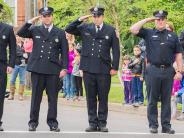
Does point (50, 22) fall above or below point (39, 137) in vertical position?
above

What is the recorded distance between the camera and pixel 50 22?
1290cm

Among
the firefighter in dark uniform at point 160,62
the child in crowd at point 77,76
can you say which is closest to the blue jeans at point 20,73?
the child in crowd at point 77,76

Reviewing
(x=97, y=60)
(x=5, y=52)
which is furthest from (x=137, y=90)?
(x=5, y=52)

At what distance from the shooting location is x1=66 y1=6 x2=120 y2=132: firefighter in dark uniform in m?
12.9

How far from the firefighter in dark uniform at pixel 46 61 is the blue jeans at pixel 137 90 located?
4.72 m

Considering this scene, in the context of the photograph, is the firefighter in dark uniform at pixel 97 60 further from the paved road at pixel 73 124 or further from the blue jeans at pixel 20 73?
the blue jeans at pixel 20 73

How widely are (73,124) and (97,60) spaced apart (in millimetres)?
1966

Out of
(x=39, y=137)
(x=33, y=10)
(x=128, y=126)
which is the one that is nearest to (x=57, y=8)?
(x=33, y=10)

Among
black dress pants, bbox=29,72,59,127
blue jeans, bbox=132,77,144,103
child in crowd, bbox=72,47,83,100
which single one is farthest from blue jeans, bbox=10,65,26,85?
black dress pants, bbox=29,72,59,127

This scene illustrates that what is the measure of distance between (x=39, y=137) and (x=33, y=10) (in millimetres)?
11846

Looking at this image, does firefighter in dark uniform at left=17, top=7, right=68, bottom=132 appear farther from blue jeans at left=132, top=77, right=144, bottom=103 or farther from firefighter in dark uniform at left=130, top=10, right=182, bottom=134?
blue jeans at left=132, top=77, right=144, bottom=103

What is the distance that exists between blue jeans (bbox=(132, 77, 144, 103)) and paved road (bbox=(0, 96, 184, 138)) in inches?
24.3

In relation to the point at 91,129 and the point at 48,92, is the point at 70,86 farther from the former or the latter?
the point at 91,129

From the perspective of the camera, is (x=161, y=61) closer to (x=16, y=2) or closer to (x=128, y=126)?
(x=128, y=126)
